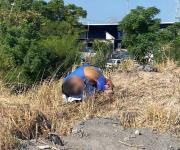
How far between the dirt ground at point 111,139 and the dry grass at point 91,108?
19cm

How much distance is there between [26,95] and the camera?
831 centimetres

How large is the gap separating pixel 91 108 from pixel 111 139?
4.06 feet

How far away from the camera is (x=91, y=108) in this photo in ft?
25.4

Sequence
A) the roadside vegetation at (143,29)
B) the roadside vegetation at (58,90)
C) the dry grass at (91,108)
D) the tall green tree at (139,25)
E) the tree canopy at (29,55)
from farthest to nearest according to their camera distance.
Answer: the tall green tree at (139,25) < the roadside vegetation at (143,29) < the tree canopy at (29,55) < the roadside vegetation at (58,90) < the dry grass at (91,108)

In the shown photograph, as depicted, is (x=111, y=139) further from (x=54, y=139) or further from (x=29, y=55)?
(x=29, y=55)

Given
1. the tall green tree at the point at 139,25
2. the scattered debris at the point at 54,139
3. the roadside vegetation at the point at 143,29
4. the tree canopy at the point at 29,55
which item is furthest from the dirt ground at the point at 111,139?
the tall green tree at the point at 139,25

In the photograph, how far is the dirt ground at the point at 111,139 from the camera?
6.34m

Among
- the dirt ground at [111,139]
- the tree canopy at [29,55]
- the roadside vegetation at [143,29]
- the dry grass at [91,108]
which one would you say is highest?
the roadside vegetation at [143,29]

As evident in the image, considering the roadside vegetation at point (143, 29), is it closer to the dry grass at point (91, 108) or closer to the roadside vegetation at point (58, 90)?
the roadside vegetation at point (58, 90)

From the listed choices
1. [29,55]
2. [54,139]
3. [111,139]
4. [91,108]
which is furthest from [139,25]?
[54,139]

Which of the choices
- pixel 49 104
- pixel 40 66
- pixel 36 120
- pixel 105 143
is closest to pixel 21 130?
pixel 36 120

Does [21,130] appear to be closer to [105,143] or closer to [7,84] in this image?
[105,143]

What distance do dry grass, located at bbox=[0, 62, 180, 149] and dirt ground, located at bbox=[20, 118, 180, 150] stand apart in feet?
0.62

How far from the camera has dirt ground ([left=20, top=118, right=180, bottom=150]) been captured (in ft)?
20.8
